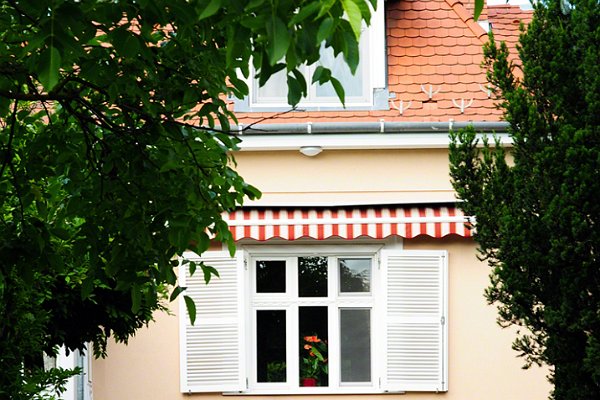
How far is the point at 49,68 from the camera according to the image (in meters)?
3.47

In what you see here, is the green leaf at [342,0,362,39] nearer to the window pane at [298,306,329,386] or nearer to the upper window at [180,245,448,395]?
the upper window at [180,245,448,395]

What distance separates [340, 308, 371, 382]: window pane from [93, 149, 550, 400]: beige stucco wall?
35 centimetres

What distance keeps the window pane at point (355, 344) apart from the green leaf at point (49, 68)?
33.1 feet

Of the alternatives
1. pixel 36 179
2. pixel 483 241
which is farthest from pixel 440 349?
pixel 36 179

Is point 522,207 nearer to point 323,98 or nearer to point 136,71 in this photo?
point 136,71

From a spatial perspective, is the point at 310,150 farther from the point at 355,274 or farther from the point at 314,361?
the point at 314,361

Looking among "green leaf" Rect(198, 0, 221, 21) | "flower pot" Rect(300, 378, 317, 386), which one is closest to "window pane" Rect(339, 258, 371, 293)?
"flower pot" Rect(300, 378, 317, 386)

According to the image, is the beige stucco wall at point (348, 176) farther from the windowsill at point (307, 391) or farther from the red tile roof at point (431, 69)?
the windowsill at point (307, 391)

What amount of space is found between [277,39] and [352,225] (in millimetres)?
9814

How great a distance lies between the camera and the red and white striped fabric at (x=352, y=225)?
1275cm

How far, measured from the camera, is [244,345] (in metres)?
13.3

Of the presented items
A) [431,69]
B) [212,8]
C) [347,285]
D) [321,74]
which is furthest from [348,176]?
[212,8]

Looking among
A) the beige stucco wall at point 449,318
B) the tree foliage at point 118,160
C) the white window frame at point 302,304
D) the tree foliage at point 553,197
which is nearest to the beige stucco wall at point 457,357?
the beige stucco wall at point 449,318

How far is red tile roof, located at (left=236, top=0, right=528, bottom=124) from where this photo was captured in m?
13.2
